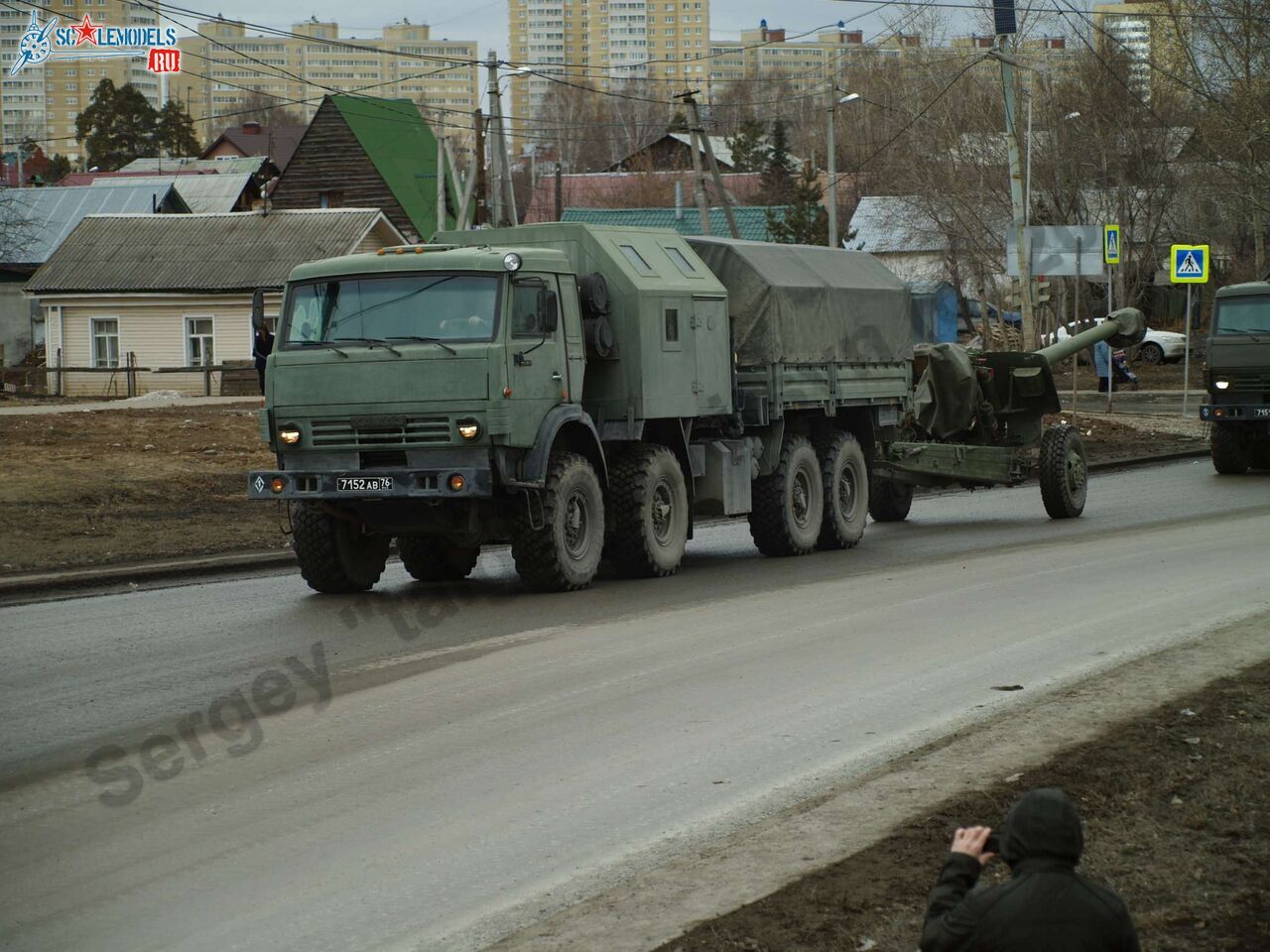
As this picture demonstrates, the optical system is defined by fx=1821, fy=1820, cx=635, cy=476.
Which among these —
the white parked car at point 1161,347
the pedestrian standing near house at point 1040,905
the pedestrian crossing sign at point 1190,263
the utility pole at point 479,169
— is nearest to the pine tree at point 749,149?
the white parked car at point 1161,347

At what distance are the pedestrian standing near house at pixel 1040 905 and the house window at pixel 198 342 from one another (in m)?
50.5

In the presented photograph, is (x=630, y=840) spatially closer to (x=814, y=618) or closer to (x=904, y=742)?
(x=904, y=742)

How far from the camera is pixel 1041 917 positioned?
3891 mm

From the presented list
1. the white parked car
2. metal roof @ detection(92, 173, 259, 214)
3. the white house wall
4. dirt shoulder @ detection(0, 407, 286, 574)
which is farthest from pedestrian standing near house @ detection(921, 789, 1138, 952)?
metal roof @ detection(92, 173, 259, 214)

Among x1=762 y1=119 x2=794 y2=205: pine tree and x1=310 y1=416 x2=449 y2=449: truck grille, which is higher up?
x1=762 y1=119 x2=794 y2=205: pine tree

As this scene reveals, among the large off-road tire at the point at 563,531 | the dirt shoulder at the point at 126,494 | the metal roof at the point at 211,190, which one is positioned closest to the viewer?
the large off-road tire at the point at 563,531

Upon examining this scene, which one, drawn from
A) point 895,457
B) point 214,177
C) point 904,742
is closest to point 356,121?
point 214,177

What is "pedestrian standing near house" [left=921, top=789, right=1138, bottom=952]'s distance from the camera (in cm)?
388

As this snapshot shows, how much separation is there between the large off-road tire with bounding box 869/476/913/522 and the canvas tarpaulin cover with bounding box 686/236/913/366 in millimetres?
1773

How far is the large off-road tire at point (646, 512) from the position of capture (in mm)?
14734

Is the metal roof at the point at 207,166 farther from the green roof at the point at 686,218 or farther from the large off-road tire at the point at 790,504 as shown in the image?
the large off-road tire at the point at 790,504

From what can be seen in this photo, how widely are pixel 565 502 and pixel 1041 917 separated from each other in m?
10.0

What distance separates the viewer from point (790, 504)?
16.9m

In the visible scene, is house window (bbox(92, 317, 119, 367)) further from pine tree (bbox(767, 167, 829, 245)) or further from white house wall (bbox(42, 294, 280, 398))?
pine tree (bbox(767, 167, 829, 245))
